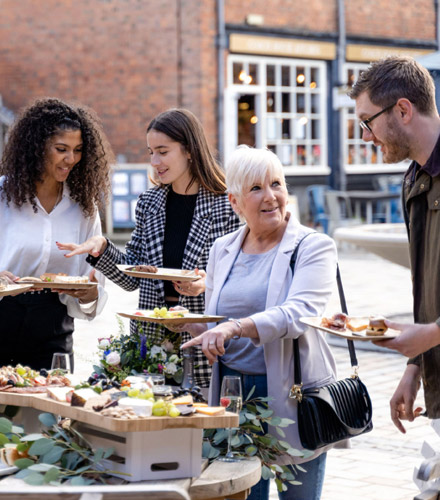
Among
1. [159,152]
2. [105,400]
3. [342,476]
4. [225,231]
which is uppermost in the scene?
[159,152]

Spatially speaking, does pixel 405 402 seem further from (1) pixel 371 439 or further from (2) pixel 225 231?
(1) pixel 371 439

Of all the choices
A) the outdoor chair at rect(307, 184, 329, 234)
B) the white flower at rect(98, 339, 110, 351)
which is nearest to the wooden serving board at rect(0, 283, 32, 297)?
the white flower at rect(98, 339, 110, 351)

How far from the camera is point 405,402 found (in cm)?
294

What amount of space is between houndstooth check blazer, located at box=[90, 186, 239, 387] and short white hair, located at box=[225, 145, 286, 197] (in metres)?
0.86

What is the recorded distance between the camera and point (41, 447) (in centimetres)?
257

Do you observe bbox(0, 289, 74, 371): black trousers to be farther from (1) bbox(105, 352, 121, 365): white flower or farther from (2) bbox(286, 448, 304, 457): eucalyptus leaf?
(2) bbox(286, 448, 304, 457): eucalyptus leaf

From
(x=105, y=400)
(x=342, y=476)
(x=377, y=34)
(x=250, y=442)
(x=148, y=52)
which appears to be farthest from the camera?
(x=377, y=34)

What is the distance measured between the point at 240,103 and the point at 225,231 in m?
15.3

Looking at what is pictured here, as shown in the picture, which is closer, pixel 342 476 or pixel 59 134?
pixel 59 134

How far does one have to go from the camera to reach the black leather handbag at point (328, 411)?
303 centimetres

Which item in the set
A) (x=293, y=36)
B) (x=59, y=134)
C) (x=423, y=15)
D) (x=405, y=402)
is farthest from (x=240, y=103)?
(x=405, y=402)

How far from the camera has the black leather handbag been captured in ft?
9.95

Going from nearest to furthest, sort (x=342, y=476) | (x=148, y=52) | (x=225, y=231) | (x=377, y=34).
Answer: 1. (x=225, y=231)
2. (x=342, y=476)
3. (x=148, y=52)
4. (x=377, y=34)

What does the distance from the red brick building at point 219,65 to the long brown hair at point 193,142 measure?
1373 centimetres
